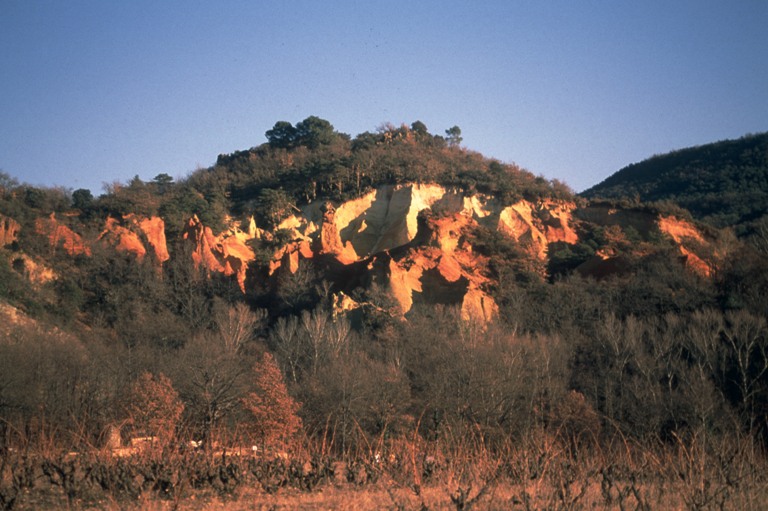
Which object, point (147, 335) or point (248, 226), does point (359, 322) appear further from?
point (248, 226)

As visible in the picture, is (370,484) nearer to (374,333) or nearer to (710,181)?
(374,333)

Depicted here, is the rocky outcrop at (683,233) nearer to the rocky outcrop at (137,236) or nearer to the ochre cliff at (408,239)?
the ochre cliff at (408,239)

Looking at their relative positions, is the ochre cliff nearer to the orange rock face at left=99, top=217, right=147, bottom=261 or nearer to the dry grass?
the orange rock face at left=99, top=217, right=147, bottom=261

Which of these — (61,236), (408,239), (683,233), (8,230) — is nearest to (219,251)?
(61,236)

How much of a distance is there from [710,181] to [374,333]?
158 ft

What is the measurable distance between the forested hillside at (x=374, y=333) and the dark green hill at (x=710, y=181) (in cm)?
182

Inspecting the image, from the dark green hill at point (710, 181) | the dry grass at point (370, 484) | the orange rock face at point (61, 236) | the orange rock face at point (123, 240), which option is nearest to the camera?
the dry grass at point (370, 484)

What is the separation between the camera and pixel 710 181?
6794 cm

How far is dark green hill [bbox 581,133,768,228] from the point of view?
5891 cm

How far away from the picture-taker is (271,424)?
18.8m

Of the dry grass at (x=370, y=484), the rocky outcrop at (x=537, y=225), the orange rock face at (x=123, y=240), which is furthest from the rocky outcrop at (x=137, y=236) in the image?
the dry grass at (x=370, y=484)

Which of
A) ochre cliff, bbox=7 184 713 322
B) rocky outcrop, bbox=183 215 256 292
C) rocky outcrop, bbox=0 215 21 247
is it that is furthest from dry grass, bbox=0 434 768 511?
rocky outcrop, bbox=0 215 21 247

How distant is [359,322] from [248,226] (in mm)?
17172

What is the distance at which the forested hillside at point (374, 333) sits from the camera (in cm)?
1056
